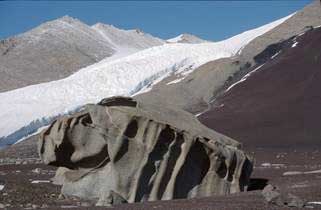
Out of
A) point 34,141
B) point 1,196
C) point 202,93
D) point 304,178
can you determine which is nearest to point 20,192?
point 1,196

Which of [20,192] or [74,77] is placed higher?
[74,77]

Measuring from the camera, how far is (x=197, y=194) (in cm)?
2291

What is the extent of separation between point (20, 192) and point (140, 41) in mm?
124803

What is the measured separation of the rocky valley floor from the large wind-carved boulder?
3.46 feet

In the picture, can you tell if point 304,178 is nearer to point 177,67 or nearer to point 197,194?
point 197,194

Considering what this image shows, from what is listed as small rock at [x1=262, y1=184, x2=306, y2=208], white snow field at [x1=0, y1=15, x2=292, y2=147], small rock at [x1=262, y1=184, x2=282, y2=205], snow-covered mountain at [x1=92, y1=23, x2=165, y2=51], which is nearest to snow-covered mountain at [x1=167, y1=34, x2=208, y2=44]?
snow-covered mountain at [x1=92, y1=23, x2=165, y2=51]

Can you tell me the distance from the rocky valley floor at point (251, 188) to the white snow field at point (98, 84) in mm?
31270

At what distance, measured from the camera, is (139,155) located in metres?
21.6

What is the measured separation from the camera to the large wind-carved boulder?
21.6 meters

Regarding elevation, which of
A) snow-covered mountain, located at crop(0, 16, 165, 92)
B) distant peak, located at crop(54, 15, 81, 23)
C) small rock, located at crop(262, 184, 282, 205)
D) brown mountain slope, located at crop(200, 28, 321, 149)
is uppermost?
distant peak, located at crop(54, 15, 81, 23)

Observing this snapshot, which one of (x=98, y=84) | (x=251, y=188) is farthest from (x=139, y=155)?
(x=98, y=84)

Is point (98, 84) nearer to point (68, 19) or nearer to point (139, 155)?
point (68, 19)

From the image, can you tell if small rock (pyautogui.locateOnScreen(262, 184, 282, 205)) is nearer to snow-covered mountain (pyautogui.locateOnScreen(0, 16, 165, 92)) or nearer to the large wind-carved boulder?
the large wind-carved boulder

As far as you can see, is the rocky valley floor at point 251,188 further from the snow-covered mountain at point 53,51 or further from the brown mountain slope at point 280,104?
the snow-covered mountain at point 53,51
